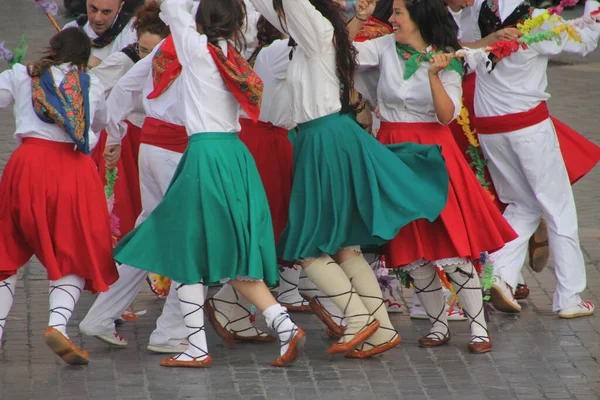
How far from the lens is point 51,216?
5.59 meters

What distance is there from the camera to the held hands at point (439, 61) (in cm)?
569

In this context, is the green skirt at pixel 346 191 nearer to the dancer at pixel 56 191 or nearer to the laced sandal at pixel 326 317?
the laced sandal at pixel 326 317

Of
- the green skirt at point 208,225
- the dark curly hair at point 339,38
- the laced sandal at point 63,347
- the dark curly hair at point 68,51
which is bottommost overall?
the laced sandal at point 63,347

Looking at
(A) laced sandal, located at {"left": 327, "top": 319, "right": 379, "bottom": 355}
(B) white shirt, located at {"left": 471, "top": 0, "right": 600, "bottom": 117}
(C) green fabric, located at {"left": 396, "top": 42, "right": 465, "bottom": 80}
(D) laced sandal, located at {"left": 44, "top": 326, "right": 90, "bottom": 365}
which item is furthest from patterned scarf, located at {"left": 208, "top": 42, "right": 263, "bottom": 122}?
(B) white shirt, located at {"left": 471, "top": 0, "right": 600, "bottom": 117}

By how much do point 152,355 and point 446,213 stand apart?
166 centimetres

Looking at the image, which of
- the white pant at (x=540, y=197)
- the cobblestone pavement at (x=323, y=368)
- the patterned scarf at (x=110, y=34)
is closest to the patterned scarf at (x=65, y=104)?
the cobblestone pavement at (x=323, y=368)

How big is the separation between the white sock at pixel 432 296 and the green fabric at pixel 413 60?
998mm

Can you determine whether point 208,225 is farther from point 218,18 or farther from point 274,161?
point 218,18

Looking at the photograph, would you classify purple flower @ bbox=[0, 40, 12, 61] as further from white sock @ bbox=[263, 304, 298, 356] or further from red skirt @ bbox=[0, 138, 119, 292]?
white sock @ bbox=[263, 304, 298, 356]

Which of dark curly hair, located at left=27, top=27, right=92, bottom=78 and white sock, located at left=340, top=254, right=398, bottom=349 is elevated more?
dark curly hair, located at left=27, top=27, right=92, bottom=78

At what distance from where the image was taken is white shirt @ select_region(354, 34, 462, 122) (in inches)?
231

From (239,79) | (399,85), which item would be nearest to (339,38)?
(399,85)

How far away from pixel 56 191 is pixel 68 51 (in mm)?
694

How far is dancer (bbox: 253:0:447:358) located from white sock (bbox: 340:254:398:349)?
0.07 metres
